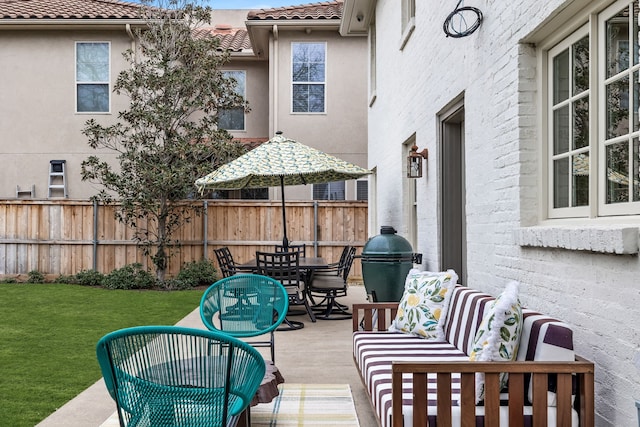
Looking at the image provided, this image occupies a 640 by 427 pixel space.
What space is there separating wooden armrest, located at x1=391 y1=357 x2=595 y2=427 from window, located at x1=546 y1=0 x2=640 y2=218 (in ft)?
2.78

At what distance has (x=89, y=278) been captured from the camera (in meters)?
12.8

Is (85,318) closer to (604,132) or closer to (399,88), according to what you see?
(399,88)

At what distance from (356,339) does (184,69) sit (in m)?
9.02

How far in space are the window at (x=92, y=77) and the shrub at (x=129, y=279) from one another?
433 cm

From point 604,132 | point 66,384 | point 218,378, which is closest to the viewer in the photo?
point 218,378

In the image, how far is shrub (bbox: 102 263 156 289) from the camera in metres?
12.3

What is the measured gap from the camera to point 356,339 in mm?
4902

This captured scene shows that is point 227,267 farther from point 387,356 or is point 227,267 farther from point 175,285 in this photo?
point 387,356

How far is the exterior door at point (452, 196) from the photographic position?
6.51 meters

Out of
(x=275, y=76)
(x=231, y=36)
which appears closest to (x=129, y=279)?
(x=275, y=76)

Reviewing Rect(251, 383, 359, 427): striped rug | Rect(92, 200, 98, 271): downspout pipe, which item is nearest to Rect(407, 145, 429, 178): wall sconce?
Rect(251, 383, 359, 427): striped rug

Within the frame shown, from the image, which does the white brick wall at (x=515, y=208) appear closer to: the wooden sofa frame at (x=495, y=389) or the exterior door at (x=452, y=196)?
the exterior door at (x=452, y=196)

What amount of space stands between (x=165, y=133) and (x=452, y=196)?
7.56m

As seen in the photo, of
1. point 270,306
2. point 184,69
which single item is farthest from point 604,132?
point 184,69
